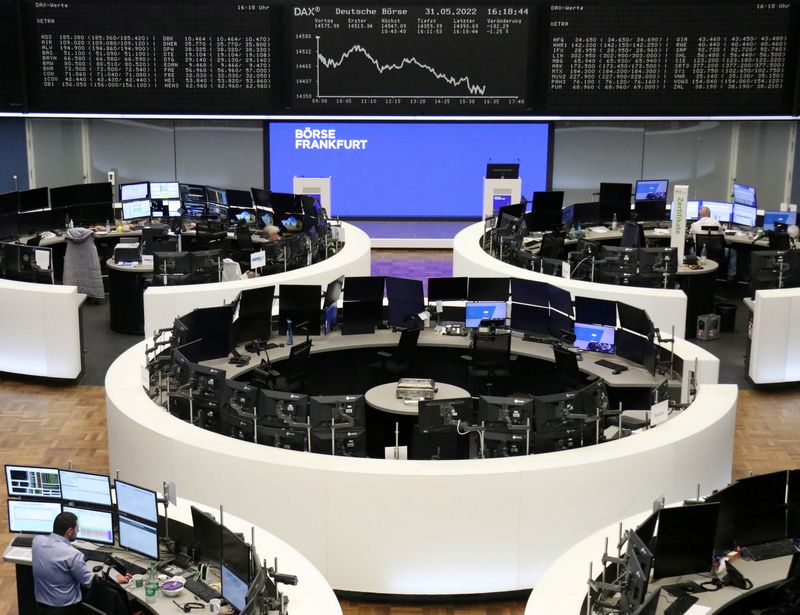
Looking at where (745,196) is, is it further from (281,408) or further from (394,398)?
(281,408)

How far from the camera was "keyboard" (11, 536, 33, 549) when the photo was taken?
6.63 meters

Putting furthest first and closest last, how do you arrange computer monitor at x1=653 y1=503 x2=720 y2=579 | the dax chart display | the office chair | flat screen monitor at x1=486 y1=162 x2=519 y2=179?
flat screen monitor at x1=486 y1=162 x2=519 y2=179
the dax chart display
the office chair
computer monitor at x1=653 y1=503 x2=720 y2=579

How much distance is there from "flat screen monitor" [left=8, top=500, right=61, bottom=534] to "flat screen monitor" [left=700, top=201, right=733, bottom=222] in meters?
11.2

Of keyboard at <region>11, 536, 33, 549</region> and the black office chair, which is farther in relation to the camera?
the black office chair

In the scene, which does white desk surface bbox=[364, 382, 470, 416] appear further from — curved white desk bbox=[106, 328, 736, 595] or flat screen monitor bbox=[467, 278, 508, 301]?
curved white desk bbox=[106, 328, 736, 595]

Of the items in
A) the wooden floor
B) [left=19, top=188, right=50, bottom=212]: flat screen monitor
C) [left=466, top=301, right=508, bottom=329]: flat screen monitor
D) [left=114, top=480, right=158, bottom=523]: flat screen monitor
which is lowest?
the wooden floor

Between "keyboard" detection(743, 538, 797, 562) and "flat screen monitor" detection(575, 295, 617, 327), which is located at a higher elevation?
"flat screen monitor" detection(575, 295, 617, 327)

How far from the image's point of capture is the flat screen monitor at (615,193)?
15.6 metres

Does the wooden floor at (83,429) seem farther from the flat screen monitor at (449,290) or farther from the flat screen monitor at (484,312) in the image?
the flat screen monitor at (449,290)

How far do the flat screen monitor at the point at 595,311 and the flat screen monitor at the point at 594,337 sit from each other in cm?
5

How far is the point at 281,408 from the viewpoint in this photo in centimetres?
773

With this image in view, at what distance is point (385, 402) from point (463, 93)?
829cm

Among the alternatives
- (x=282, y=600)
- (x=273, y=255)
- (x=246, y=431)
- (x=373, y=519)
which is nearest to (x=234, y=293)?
(x=273, y=255)

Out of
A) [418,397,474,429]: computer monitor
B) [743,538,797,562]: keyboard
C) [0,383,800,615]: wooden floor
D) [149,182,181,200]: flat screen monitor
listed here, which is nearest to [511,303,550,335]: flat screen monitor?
[0,383,800,615]: wooden floor
